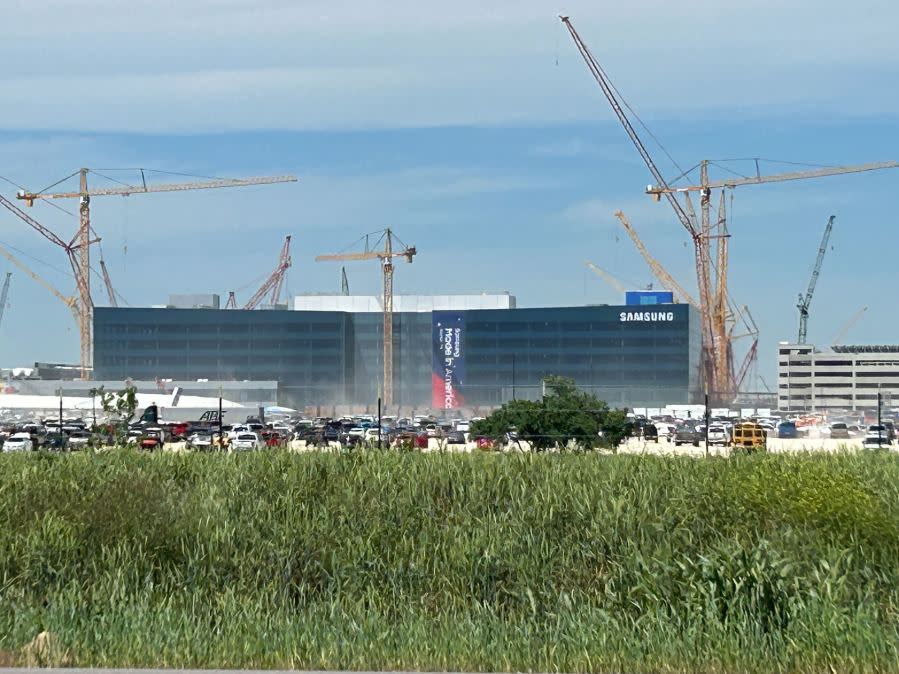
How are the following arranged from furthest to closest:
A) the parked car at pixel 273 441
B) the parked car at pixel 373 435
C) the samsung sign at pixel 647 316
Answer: the samsung sign at pixel 647 316 < the parked car at pixel 273 441 < the parked car at pixel 373 435

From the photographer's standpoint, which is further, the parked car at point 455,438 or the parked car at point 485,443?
the parked car at point 455,438

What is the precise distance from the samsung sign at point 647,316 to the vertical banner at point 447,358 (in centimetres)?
2552

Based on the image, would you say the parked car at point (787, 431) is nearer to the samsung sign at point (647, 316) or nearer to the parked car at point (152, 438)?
the parked car at point (152, 438)

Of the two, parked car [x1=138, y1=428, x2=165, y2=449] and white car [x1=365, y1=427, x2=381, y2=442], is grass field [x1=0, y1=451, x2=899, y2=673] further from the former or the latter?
parked car [x1=138, y1=428, x2=165, y2=449]

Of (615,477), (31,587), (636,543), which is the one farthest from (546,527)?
(31,587)

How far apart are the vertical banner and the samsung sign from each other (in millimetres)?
25520

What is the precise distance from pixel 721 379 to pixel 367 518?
175 metres

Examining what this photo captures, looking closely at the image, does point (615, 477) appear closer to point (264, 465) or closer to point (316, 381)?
point (264, 465)

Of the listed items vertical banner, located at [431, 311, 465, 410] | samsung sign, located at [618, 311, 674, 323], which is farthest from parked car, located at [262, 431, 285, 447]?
vertical banner, located at [431, 311, 465, 410]

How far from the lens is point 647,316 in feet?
598

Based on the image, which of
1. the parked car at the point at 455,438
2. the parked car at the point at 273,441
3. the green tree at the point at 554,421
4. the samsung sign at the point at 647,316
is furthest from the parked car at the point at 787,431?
the samsung sign at the point at 647,316

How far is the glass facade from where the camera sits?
182 m

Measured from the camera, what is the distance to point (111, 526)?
25.9 m

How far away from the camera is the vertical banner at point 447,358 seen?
191125 millimetres
